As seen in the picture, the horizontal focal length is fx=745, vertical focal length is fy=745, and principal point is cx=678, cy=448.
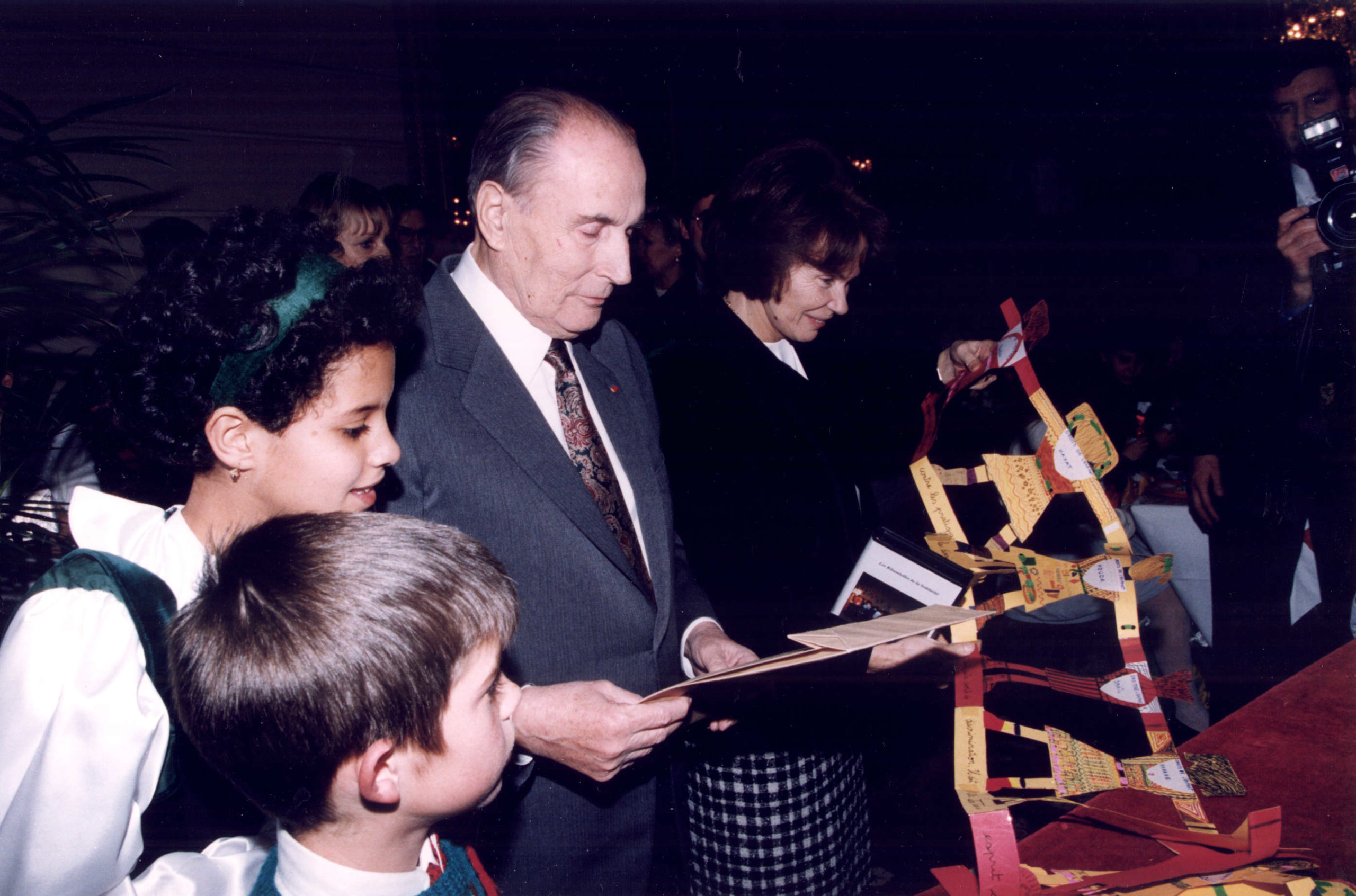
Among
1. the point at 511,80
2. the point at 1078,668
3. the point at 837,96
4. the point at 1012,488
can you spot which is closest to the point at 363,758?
the point at 1012,488

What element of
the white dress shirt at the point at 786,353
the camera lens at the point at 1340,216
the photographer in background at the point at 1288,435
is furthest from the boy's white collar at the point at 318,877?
the camera lens at the point at 1340,216

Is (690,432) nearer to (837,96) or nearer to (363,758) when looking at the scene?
(363,758)

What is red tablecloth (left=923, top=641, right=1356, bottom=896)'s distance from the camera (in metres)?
0.99

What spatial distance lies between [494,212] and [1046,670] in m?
1.27

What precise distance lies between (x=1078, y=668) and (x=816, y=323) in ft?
6.94

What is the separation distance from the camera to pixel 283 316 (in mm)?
1034

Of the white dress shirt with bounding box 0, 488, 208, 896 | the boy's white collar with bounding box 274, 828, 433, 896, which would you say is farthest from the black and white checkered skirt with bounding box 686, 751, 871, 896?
the white dress shirt with bounding box 0, 488, 208, 896

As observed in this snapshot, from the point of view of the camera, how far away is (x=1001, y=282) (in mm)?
4859

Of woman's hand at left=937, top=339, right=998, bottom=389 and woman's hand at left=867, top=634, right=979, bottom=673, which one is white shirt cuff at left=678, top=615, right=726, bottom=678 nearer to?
woman's hand at left=867, top=634, right=979, bottom=673

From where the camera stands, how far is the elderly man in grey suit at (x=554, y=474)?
4.10 feet

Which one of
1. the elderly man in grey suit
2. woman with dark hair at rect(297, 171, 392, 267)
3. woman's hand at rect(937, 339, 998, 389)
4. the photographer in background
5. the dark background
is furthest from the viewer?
the dark background

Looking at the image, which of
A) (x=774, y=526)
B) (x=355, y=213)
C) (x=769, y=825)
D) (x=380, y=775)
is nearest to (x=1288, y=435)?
(x=774, y=526)

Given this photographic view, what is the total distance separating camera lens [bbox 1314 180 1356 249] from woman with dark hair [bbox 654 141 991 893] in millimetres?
1083

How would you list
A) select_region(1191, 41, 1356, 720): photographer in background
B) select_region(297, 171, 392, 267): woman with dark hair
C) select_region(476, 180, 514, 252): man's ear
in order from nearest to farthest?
select_region(476, 180, 514, 252): man's ear, select_region(1191, 41, 1356, 720): photographer in background, select_region(297, 171, 392, 267): woman with dark hair
